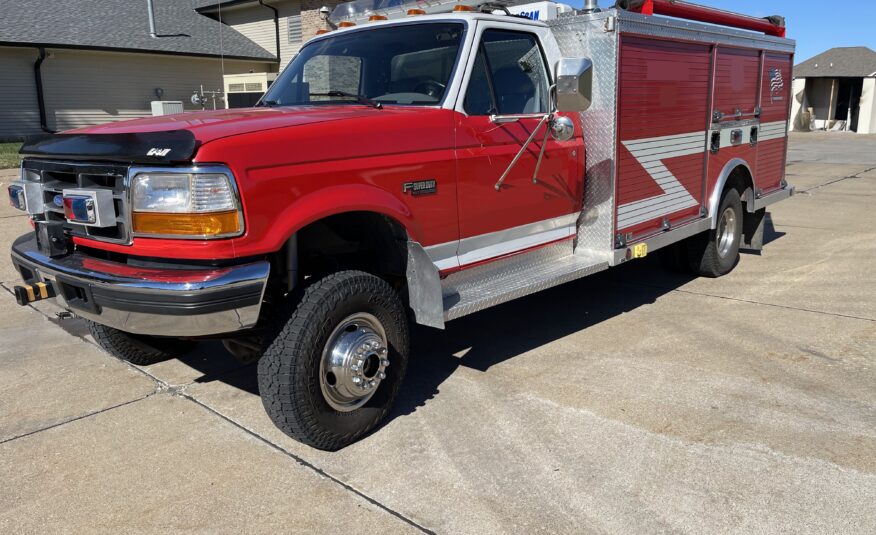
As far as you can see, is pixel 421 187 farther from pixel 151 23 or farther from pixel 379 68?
pixel 151 23

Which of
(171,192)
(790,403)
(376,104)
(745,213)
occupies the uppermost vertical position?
(376,104)

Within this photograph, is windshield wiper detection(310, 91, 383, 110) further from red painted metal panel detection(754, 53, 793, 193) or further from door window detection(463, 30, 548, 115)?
red painted metal panel detection(754, 53, 793, 193)

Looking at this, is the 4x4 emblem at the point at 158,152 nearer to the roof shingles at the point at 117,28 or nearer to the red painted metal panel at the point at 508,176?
the red painted metal panel at the point at 508,176

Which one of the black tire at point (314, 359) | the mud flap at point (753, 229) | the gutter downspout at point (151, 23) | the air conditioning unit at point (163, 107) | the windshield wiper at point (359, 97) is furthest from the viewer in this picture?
the gutter downspout at point (151, 23)

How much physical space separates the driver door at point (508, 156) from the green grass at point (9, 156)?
14.0m

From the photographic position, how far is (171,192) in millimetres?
3143

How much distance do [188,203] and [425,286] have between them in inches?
51.8

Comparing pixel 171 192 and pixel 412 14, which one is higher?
pixel 412 14

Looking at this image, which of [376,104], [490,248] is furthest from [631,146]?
[376,104]

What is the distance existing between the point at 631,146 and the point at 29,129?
2150cm

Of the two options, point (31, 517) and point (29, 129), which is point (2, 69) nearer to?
point (29, 129)

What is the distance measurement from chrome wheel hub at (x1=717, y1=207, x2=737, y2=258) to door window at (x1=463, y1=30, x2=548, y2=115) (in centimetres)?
312

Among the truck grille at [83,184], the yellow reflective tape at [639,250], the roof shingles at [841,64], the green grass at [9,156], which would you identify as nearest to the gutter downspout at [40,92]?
the green grass at [9,156]

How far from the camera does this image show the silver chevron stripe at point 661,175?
530 centimetres
